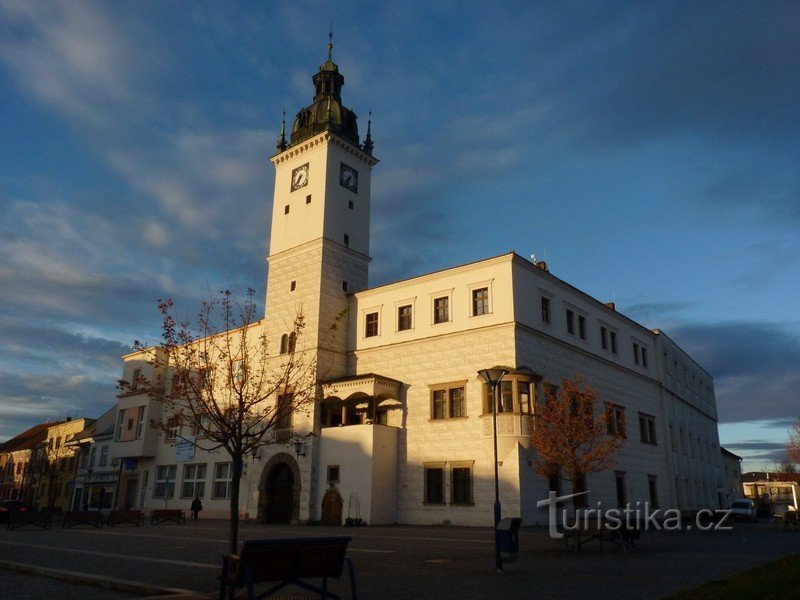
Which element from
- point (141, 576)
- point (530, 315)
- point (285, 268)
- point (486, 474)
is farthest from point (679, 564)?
point (285, 268)

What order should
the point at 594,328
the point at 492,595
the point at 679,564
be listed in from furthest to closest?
1. the point at 594,328
2. the point at 679,564
3. the point at 492,595

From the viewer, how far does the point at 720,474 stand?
5384 centimetres

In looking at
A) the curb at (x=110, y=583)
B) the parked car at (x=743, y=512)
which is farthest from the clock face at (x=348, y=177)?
the parked car at (x=743, y=512)

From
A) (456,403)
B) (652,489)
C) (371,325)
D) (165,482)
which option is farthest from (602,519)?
(165,482)

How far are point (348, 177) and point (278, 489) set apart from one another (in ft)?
63.2

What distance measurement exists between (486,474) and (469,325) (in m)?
7.21

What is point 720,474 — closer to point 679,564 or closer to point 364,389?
point 364,389

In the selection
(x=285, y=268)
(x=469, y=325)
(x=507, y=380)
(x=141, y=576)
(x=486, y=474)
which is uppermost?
(x=285, y=268)

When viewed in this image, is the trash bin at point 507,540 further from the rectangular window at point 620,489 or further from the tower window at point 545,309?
the rectangular window at point 620,489

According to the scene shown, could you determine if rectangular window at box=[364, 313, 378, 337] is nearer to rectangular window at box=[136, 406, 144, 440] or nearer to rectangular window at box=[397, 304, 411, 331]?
rectangular window at box=[397, 304, 411, 331]

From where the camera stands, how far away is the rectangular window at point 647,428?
38781 mm

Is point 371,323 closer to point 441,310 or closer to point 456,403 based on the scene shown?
point 441,310

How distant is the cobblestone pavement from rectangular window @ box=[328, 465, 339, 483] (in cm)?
1092

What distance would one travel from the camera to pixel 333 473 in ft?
105
